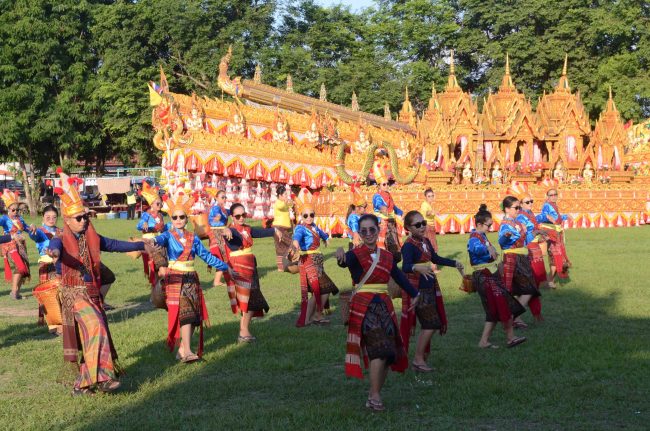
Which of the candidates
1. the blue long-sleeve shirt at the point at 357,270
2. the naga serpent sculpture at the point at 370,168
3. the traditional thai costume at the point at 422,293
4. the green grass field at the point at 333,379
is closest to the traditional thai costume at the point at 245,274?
the green grass field at the point at 333,379

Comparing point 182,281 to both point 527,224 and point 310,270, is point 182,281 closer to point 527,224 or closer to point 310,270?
point 310,270

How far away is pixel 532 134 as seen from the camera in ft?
118

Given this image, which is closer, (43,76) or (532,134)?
(532,134)

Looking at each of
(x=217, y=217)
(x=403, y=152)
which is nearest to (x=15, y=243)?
(x=217, y=217)

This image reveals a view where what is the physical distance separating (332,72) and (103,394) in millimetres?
45617

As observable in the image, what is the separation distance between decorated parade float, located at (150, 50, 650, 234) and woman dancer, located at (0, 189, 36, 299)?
33.9 feet

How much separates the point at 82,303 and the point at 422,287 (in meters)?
3.42

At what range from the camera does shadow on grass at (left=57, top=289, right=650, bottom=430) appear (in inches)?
271

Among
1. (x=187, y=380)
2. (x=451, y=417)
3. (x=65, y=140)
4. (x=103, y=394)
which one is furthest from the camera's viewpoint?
(x=65, y=140)

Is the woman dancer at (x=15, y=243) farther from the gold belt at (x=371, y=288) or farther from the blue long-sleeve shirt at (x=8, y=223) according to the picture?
the gold belt at (x=371, y=288)

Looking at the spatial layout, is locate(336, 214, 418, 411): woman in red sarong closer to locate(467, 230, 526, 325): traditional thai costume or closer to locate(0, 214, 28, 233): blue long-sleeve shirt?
locate(467, 230, 526, 325): traditional thai costume

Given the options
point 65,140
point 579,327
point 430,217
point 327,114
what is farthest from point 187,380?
point 65,140

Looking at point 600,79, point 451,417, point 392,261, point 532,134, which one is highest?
point 600,79

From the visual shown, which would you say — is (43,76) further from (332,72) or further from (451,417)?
(451,417)
